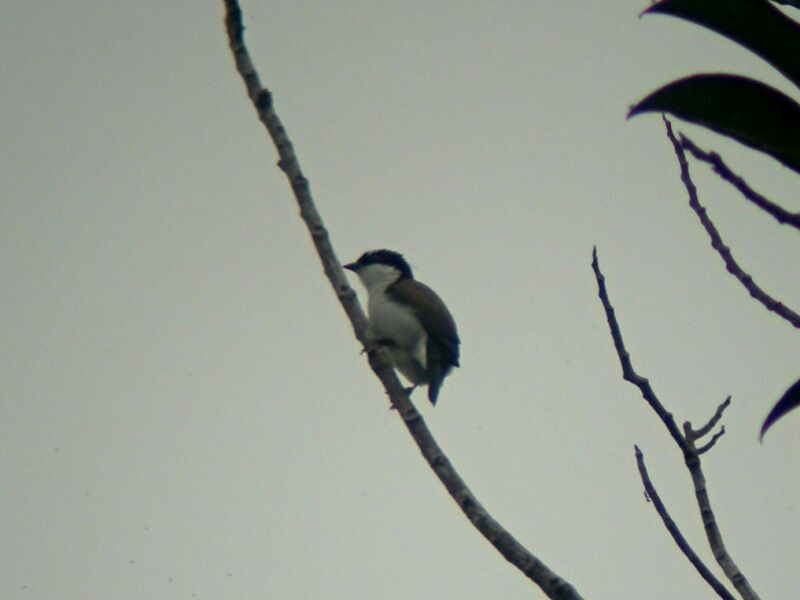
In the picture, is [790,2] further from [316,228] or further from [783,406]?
[316,228]

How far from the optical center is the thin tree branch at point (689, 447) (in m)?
2.01

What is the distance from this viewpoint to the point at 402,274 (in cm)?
814

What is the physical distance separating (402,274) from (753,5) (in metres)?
6.82

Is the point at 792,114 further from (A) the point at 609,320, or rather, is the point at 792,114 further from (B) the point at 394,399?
(B) the point at 394,399

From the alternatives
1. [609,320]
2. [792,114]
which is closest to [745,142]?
[792,114]

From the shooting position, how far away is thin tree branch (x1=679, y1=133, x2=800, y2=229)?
1560 millimetres

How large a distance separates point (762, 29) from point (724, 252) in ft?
3.54

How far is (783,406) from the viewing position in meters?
1.32

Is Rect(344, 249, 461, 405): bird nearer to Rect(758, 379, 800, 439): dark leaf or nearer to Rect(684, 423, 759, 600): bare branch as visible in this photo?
Rect(684, 423, 759, 600): bare branch

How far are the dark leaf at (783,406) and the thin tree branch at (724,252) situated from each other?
0.63 m

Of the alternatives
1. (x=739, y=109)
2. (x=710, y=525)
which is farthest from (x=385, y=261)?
(x=739, y=109)

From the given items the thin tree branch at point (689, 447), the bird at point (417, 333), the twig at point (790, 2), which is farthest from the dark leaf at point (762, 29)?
the bird at point (417, 333)

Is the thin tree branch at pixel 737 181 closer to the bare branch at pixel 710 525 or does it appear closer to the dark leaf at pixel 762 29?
the dark leaf at pixel 762 29

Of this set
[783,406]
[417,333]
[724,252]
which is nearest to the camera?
[783,406]
